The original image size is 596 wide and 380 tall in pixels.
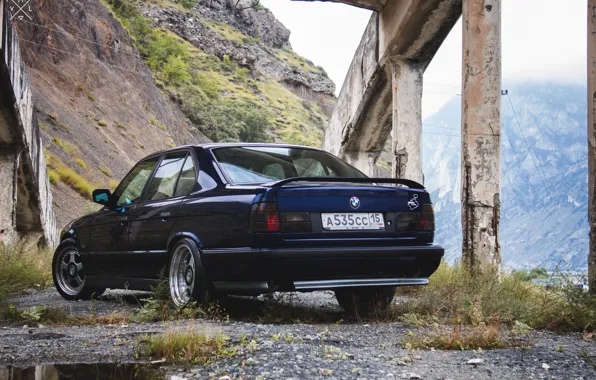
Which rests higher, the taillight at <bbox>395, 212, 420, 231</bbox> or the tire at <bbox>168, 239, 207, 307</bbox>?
the taillight at <bbox>395, 212, 420, 231</bbox>

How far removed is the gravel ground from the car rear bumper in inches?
13.1

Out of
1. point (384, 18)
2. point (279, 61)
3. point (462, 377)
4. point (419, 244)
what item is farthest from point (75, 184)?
point (279, 61)

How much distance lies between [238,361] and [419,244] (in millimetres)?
2455

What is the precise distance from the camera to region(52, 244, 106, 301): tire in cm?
767

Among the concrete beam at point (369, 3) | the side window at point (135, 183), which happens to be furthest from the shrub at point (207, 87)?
the side window at point (135, 183)

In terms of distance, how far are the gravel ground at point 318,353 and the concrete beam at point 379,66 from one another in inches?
254

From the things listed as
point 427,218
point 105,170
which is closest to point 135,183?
point 427,218

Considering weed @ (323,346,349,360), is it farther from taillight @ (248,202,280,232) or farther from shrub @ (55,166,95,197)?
shrub @ (55,166,95,197)

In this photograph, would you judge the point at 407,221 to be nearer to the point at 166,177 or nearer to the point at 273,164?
the point at 273,164

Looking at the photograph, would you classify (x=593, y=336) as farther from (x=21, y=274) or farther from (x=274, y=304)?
(x=21, y=274)

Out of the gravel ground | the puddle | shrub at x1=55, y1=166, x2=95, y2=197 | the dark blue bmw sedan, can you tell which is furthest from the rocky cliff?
the puddle

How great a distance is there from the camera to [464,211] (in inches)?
325

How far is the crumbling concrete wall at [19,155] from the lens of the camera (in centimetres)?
1015

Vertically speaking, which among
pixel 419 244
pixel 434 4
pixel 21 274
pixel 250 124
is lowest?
pixel 21 274
